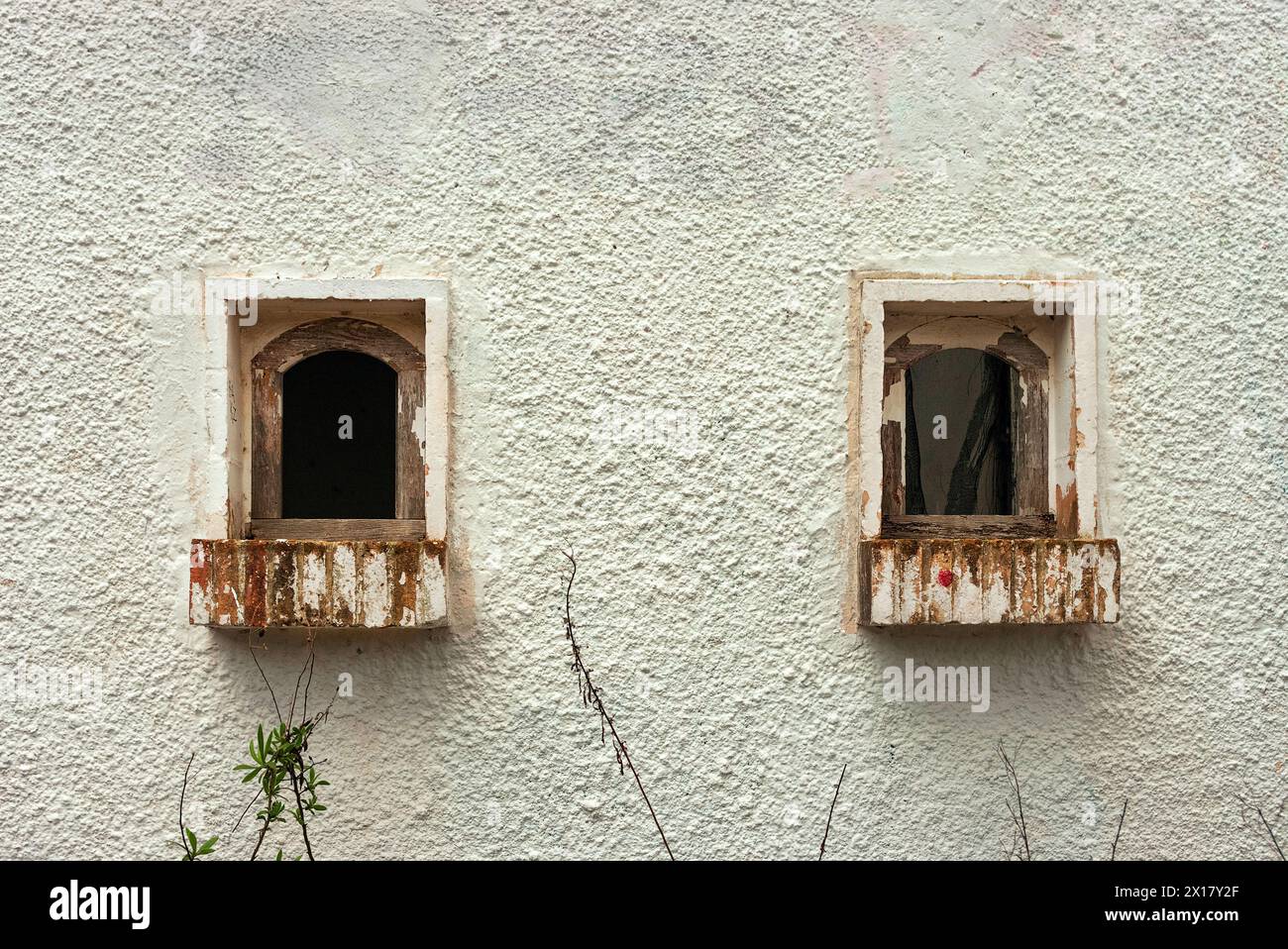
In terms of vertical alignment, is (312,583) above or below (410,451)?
below

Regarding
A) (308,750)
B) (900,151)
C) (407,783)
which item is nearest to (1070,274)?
(900,151)

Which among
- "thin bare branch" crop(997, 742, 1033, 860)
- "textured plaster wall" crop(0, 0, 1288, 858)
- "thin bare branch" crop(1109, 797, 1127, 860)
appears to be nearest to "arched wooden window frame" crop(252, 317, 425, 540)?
"textured plaster wall" crop(0, 0, 1288, 858)

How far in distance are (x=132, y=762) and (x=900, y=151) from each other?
2.51 m

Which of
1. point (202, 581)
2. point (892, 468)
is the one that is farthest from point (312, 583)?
point (892, 468)

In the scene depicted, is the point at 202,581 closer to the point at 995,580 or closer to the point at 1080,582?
the point at 995,580

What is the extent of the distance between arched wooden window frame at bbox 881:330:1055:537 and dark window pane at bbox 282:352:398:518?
1323 mm

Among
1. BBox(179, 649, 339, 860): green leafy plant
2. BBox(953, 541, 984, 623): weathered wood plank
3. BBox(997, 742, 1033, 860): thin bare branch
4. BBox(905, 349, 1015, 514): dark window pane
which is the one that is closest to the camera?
BBox(179, 649, 339, 860): green leafy plant

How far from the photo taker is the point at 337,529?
2566 millimetres

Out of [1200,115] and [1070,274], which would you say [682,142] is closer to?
[1070,274]

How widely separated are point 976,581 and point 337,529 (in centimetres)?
162

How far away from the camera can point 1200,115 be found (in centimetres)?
262

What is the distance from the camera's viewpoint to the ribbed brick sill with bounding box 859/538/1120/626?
2.44m

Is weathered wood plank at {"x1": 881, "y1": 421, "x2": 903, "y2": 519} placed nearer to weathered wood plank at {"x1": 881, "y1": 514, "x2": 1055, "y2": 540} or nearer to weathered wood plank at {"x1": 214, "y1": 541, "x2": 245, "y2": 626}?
weathered wood plank at {"x1": 881, "y1": 514, "x2": 1055, "y2": 540}

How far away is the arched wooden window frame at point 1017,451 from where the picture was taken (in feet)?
8.66
